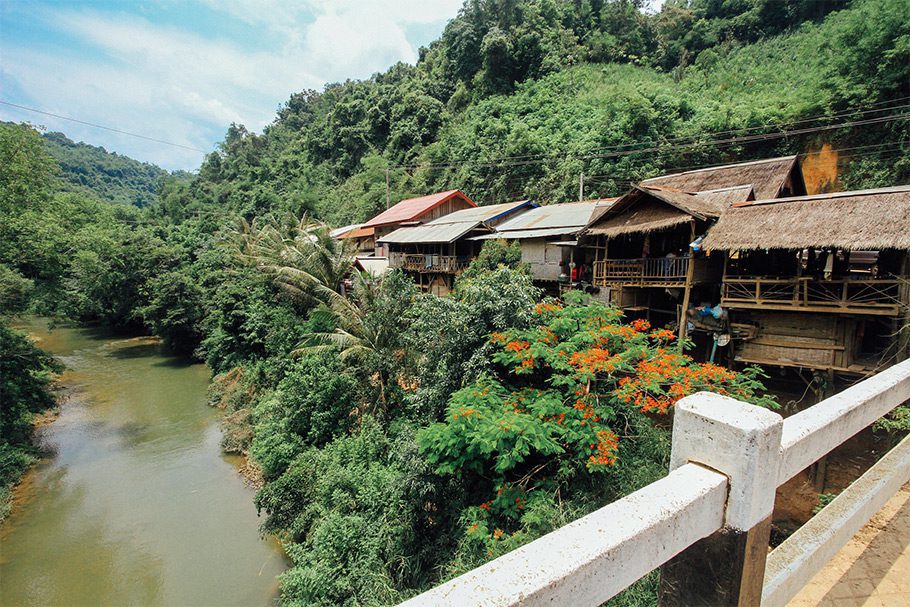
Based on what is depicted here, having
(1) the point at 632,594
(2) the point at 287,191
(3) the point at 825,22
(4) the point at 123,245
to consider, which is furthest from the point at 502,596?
(2) the point at 287,191

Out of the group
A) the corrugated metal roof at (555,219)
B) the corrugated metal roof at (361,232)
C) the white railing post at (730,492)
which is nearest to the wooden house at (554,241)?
the corrugated metal roof at (555,219)

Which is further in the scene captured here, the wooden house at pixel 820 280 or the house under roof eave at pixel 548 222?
the house under roof eave at pixel 548 222

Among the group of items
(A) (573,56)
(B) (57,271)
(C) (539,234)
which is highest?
(A) (573,56)

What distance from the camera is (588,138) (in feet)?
79.2

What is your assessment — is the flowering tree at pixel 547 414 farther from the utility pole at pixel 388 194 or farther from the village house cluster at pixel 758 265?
the utility pole at pixel 388 194

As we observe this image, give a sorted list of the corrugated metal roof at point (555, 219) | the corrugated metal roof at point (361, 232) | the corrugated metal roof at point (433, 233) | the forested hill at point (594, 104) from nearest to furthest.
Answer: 1. the corrugated metal roof at point (555, 219)
2. the forested hill at point (594, 104)
3. the corrugated metal roof at point (433, 233)
4. the corrugated metal roof at point (361, 232)

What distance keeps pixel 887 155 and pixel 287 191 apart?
45.3 m

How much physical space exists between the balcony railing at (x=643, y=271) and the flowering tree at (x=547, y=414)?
3191 millimetres

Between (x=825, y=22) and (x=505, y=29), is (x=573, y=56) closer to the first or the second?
(x=505, y=29)

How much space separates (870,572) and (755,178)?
1265 centimetres

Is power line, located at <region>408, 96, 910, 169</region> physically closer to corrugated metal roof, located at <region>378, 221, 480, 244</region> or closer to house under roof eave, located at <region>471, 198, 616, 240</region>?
house under roof eave, located at <region>471, 198, 616, 240</region>

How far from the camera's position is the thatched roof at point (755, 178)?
1195cm

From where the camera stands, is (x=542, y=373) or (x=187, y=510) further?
(x=187, y=510)

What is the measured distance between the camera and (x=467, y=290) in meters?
9.73
